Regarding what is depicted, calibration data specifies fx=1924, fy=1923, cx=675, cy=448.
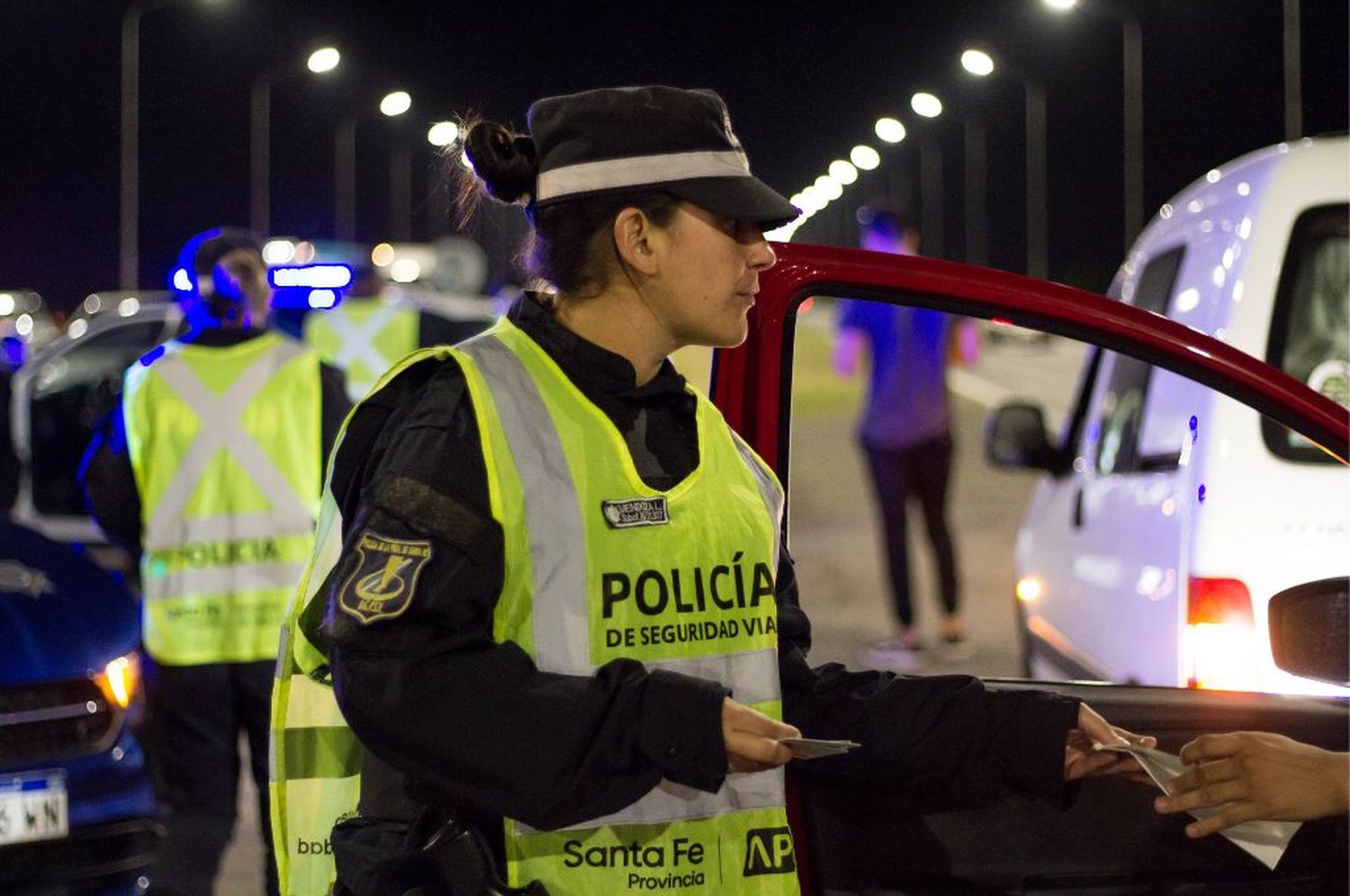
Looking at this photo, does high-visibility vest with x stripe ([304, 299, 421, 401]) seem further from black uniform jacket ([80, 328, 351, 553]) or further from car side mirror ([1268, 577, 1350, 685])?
car side mirror ([1268, 577, 1350, 685])

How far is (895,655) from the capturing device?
28.3 ft

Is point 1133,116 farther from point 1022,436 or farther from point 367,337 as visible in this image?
point 1022,436

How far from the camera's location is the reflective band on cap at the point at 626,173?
2242 mm

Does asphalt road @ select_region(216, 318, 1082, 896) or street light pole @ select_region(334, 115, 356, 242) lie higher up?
street light pole @ select_region(334, 115, 356, 242)

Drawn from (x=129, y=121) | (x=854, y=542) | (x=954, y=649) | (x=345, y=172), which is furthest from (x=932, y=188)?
(x=954, y=649)

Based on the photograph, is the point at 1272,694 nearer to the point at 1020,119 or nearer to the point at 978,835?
the point at 978,835

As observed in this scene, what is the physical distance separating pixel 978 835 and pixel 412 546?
116cm

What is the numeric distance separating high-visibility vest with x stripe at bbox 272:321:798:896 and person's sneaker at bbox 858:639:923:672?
582 cm

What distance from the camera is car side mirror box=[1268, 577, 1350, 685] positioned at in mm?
2602

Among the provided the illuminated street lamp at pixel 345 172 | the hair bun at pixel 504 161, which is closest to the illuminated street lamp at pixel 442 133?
the hair bun at pixel 504 161

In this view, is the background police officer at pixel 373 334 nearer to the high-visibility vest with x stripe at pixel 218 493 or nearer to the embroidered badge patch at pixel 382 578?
the high-visibility vest with x stripe at pixel 218 493

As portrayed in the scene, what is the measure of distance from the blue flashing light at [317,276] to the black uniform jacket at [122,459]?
7.22 m

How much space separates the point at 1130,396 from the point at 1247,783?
2.62 metres

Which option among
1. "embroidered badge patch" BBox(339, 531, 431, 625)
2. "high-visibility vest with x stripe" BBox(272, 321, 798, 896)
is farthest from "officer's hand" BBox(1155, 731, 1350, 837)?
"embroidered badge patch" BBox(339, 531, 431, 625)
